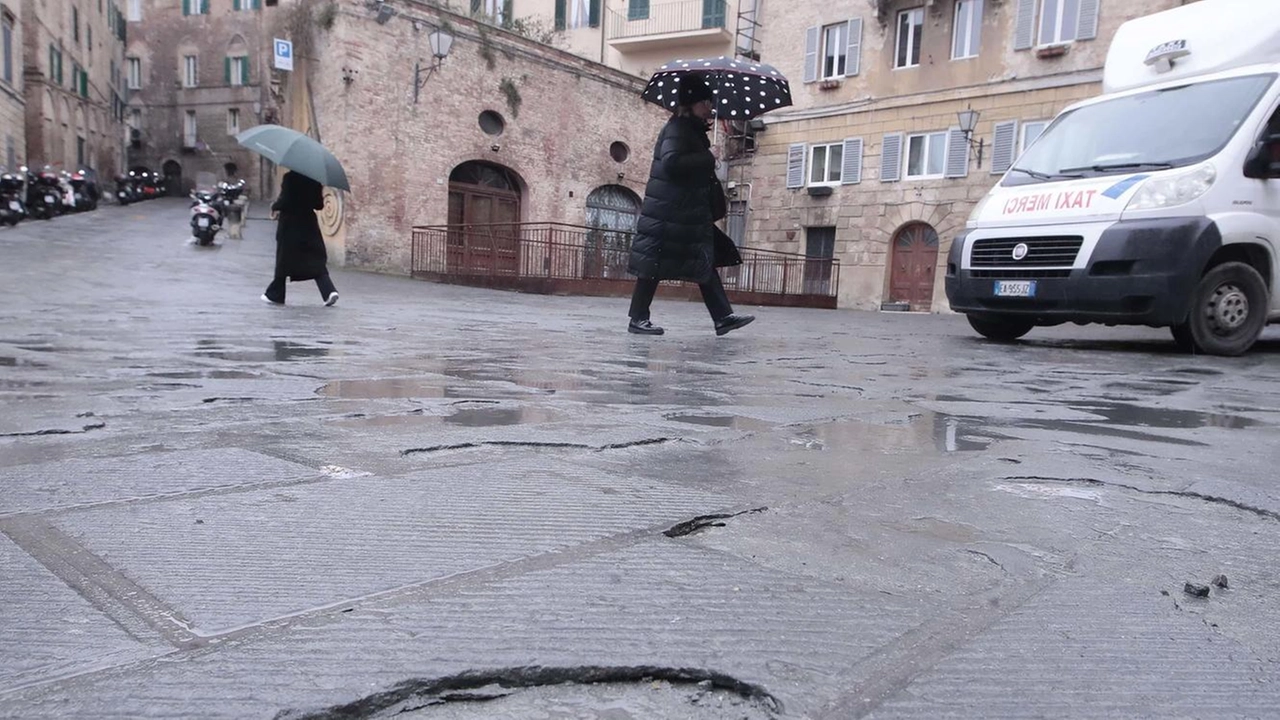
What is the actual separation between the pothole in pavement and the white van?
6.39m

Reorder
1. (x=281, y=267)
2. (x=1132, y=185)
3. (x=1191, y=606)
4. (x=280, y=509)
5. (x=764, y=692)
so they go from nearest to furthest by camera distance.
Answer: (x=764, y=692), (x=1191, y=606), (x=280, y=509), (x=1132, y=185), (x=281, y=267)

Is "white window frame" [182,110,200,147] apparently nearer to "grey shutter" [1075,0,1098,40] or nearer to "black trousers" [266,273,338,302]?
"grey shutter" [1075,0,1098,40]

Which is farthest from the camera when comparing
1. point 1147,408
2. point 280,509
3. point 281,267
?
point 281,267

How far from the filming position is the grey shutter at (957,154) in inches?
847

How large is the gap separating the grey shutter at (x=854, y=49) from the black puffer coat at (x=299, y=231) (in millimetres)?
17862

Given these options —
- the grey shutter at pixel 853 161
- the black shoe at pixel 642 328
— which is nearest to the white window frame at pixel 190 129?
the grey shutter at pixel 853 161

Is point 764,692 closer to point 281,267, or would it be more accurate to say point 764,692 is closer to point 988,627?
point 988,627

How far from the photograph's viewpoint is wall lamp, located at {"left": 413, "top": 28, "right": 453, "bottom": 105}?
19750 mm

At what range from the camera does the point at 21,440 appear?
7.93 ft

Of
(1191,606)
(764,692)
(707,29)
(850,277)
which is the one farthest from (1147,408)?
(707,29)

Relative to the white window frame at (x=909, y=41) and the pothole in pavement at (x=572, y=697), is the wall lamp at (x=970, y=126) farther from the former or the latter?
the pothole in pavement at (x=572, y=697)

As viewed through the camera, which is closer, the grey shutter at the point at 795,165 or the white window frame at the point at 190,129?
the grey shutter at the point at 795,165

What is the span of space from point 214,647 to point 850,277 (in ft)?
78.0

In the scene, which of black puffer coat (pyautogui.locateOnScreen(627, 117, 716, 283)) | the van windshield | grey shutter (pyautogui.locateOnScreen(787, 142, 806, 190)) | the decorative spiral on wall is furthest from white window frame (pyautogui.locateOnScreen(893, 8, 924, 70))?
black puffer coat (pyautogui.locateOnScreen(627, 117, 716, 283))
